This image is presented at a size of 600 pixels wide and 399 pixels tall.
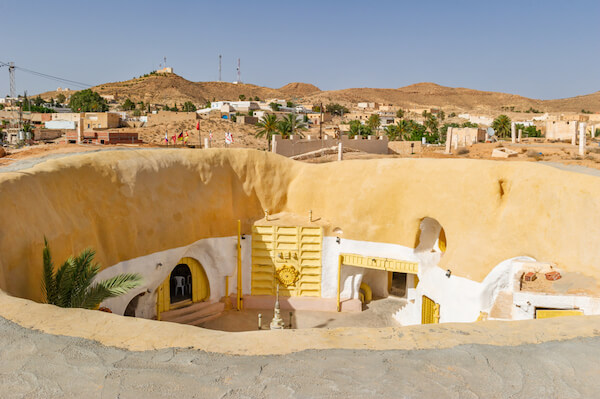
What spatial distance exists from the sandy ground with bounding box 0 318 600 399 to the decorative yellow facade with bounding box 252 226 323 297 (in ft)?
43.3

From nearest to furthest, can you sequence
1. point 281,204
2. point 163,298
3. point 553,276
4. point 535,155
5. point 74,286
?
point 74,286 → point 553,276 → point 163,298 → point 281,204 → point 535,155

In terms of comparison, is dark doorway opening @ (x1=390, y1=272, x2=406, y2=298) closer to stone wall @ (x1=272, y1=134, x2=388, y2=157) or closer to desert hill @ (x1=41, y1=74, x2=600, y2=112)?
stone wall @ (x1=272, y1=134, x2=388, y2=157)

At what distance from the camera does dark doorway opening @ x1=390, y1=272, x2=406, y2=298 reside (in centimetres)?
2258

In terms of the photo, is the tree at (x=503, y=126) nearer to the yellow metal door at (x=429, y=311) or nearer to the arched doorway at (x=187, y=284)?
the yellow metal door at (x=429, y=311)

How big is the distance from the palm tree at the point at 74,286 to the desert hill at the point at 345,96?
103466 mm

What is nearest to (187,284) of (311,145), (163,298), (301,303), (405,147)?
(163,298)

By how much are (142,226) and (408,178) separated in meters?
10.2

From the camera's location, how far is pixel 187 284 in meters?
20.4

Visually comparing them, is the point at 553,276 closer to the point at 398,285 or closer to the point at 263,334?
the point at 398,285

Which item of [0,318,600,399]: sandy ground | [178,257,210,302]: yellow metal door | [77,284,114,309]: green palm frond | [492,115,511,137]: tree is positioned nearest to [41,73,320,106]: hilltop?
[492,115,511,137]: tree

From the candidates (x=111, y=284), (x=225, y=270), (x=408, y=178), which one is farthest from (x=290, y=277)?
(x=111, y=284)

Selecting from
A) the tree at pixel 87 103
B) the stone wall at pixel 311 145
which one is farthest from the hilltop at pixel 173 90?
the stone wall at pixel 311 145

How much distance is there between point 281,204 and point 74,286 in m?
11.7

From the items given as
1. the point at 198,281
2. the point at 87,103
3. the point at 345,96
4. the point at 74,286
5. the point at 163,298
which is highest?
the point at 345,96
